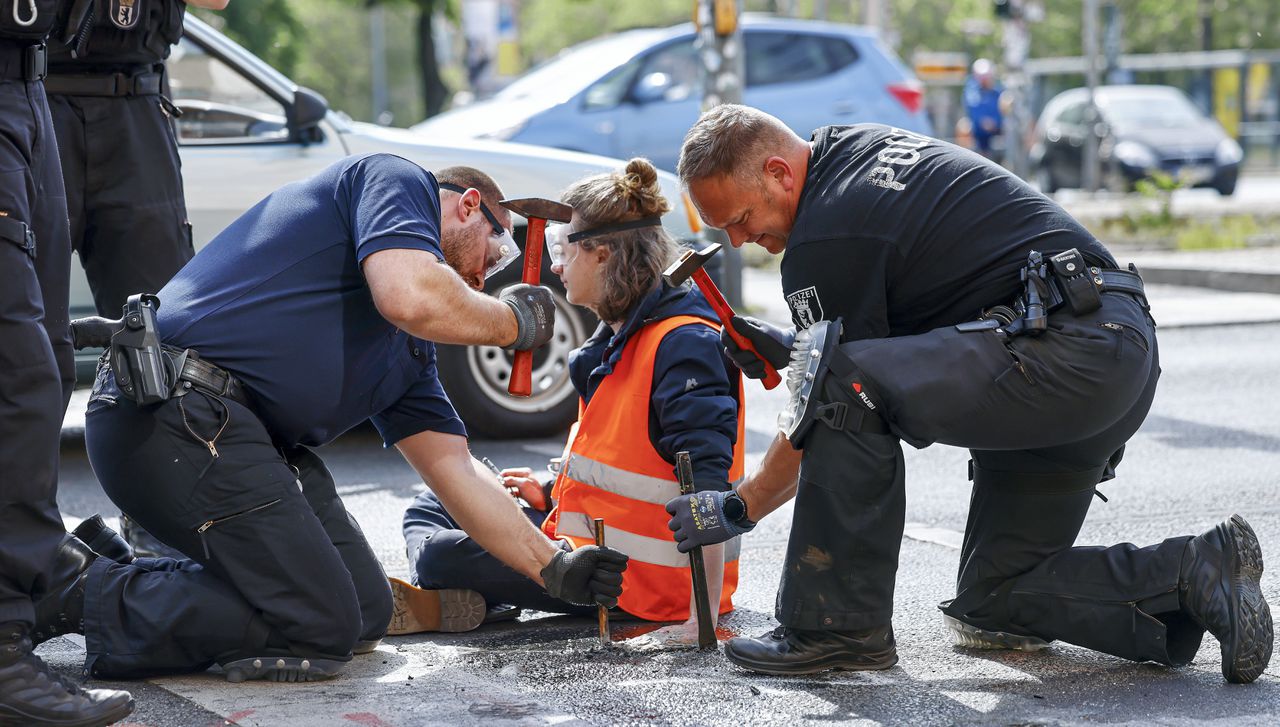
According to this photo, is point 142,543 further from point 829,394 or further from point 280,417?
point 829,394

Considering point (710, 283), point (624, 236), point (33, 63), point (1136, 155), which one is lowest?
point (1136, 155)

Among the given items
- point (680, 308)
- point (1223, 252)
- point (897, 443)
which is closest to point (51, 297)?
point (680, 308)

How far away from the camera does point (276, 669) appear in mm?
3596

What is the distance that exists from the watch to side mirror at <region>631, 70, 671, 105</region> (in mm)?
8513

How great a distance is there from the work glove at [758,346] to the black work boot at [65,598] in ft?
5.25

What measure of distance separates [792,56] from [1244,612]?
10029 mm

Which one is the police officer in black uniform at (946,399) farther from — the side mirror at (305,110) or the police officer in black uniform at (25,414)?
the side mirror at (305,110)

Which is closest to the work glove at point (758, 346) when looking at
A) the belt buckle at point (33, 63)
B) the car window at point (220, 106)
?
the belt buckle at point (33, 63)

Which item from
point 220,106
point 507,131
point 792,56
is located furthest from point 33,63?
point 792,56

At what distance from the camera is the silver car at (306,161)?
651cm

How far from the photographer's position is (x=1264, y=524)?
5.17 meters

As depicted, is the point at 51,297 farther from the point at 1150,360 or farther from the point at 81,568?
the point at 1150,360

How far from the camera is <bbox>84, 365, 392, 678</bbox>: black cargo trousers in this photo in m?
3.57

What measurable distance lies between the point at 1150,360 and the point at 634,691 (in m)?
1.34
